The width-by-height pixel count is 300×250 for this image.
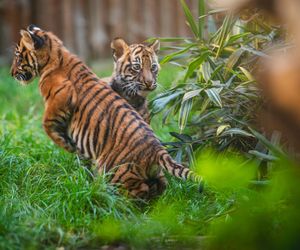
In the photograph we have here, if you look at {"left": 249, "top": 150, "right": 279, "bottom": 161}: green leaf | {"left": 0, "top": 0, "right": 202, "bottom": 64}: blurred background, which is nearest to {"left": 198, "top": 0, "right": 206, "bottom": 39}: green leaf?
{"left": 249, "top": 150, "right": 279, "bottom": 161}: green leaf

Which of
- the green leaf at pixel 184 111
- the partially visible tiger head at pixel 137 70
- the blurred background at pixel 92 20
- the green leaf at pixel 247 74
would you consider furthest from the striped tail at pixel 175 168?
the blurred background at pixel 92 20

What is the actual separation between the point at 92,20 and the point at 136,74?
8.55 meters

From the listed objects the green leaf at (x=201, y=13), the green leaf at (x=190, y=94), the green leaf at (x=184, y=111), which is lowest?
the green leaf at (x=184, y=111)

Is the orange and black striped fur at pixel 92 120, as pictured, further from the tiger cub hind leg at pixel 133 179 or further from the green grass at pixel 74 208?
the green grass at pixel 74 208

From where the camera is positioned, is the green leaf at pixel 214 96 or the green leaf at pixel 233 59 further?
the green leaf at pixel 233 59

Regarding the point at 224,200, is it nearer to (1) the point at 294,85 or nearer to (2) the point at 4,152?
(2) the point at 4,152

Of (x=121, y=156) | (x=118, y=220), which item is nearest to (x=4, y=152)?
(x=121, y=156)

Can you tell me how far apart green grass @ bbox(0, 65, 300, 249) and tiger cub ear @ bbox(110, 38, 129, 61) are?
1.07m

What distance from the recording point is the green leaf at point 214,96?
6734 millimetres

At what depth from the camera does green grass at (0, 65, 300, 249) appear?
3984mm

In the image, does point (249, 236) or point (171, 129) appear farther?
point (171, 129)

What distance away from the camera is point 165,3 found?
51.4 ft

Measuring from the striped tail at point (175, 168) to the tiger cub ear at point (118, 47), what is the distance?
5.16 feet

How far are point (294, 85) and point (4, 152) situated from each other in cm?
404
